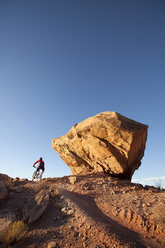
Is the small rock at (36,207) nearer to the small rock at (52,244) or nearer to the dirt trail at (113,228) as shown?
the dirt trail at (113,228)

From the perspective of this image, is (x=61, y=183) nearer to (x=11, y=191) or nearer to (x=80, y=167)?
(x=11, y=191)

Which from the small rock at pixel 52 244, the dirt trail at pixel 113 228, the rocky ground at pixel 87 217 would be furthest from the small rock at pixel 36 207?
the small rock at pixel 52 244

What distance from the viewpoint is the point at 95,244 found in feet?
13.2

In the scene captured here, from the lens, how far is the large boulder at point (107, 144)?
34.8 feet

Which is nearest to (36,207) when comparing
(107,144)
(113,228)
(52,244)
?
(52,244)

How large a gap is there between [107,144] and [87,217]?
7.04 m

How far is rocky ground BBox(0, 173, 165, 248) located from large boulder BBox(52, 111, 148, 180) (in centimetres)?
362

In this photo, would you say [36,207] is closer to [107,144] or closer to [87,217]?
[87,217]

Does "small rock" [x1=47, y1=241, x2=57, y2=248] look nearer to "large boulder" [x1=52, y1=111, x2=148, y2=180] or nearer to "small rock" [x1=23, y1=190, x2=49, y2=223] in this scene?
"small rock" [x1=23, y1=190, x2=49, y2=223]

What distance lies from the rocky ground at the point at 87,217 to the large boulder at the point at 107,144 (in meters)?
3.62

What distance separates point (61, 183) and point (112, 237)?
229 inches

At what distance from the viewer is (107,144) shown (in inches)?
463

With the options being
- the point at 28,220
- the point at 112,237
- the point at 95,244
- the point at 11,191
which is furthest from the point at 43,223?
the point at 11,191

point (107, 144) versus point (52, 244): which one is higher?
point (107, 144)
